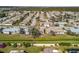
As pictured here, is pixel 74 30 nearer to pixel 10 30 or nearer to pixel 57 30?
pixel 57 30

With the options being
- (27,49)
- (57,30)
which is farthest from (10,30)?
(57,30)

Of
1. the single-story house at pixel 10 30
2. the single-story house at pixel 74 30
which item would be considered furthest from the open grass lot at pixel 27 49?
the single-story house at pixel 74 30

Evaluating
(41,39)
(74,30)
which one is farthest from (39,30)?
(74,30)

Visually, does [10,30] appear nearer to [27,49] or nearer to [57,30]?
[27,49]

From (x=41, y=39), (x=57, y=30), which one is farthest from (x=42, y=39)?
(x=57, y=30)

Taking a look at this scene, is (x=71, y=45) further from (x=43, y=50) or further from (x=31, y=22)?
(x=31, y=22)

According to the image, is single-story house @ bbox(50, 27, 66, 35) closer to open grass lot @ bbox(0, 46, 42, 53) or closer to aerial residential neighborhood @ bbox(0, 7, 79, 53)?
aerial residential neighborhood @ bbox(0, 7, 79, 53)

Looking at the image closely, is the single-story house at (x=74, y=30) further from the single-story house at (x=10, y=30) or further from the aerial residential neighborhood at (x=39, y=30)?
the single-story house at (x=10, y=30)
